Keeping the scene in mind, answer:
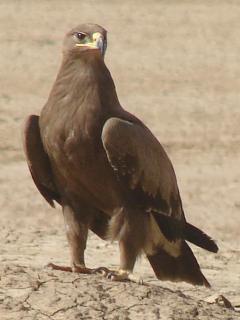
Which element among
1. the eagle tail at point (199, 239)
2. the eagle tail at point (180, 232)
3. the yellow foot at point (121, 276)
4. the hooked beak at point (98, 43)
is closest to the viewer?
the yellow foot at point (121, 276)

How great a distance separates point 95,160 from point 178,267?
4.27ft

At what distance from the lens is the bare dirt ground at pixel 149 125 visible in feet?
26.2

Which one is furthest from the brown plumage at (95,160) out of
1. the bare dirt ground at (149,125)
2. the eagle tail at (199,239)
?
the bare dirt ground at (149,125)

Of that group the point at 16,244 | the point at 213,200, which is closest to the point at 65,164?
the point at 16,244

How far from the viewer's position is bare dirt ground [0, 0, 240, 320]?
800cm

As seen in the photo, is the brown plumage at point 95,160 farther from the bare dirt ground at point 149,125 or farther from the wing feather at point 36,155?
the bare dirt ground at point 149,125

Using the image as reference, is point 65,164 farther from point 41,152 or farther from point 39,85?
point 39,85

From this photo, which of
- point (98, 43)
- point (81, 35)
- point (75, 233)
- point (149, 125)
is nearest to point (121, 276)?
point (75, 233)

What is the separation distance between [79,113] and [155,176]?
0.74m

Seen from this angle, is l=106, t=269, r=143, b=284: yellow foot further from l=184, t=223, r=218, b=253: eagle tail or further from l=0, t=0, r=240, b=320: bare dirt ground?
l=184, t=223, r=218, b=253: eagle tail

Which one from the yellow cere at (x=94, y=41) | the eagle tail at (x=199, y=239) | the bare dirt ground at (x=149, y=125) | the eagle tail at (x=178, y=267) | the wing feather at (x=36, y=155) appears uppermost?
the yellow cere at (x=94, y=41)

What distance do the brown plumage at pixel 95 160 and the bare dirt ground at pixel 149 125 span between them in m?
0.47

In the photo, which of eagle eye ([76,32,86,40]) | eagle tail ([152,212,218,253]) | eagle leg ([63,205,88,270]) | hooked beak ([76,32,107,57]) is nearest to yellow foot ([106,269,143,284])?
eagle leg ([63,205,88,270])

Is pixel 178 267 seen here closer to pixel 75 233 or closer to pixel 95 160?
pixel 75 233
